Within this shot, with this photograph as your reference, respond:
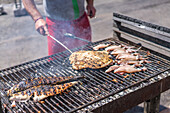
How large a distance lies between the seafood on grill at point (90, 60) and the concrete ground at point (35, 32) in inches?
68.1

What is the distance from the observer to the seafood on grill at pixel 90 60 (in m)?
3.53

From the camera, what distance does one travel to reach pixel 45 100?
286cm

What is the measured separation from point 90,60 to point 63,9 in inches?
58.9

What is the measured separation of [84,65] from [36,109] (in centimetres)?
117

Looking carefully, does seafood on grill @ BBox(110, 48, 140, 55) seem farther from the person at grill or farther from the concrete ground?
the concrete ground

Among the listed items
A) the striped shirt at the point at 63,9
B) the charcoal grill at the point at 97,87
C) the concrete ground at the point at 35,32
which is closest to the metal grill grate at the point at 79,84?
the charcoal grill at the point at 97,87

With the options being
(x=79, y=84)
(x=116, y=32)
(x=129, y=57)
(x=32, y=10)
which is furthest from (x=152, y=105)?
(x=32, y=10)

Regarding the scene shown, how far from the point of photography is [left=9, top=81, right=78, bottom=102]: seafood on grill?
2811 mm

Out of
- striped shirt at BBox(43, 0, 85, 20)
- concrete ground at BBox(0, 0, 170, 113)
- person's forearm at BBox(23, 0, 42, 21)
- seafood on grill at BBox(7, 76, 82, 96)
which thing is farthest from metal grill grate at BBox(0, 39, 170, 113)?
concrete ground at BBox(0, 0, 170, 113)

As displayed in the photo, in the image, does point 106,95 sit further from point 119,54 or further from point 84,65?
point 119,54

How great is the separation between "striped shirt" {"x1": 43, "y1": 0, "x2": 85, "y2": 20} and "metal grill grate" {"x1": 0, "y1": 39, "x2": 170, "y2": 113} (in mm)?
1021

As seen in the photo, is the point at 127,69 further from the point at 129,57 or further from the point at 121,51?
the point at 121,51

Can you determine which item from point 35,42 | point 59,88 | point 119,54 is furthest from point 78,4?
point 35,42

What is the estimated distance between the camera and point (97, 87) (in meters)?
3.05
